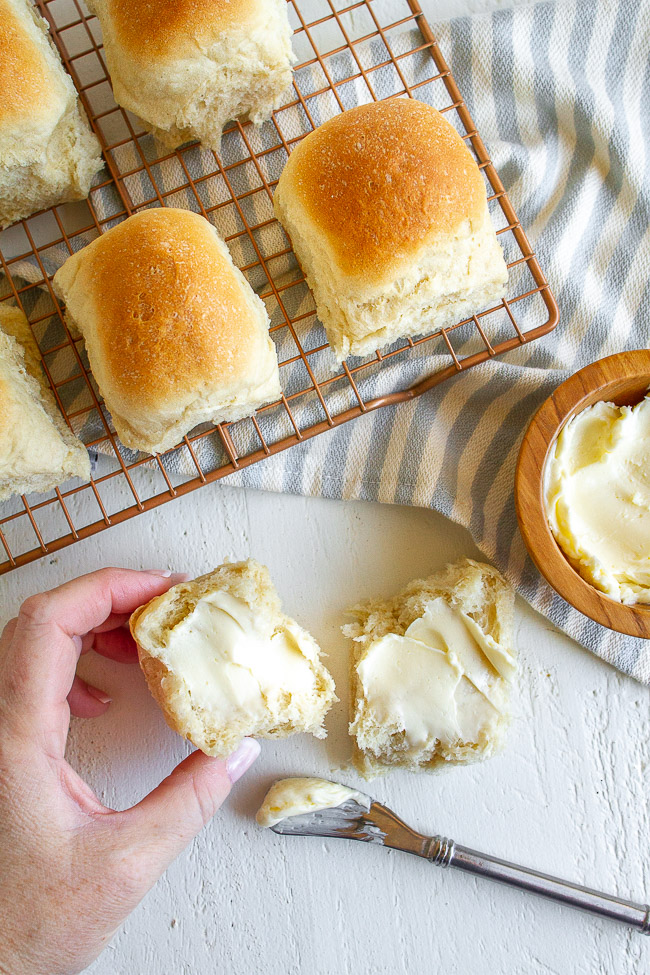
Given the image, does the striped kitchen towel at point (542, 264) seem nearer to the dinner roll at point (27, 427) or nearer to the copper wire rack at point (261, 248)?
the copper wire rack at point (261, 248)

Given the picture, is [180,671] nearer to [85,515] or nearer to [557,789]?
[85,515]

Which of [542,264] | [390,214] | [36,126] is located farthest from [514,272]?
[36,126]

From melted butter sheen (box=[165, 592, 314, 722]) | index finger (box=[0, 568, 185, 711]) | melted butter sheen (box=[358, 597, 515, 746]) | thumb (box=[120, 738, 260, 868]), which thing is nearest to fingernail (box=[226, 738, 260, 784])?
thumb (box=[120, 738, 260, 868])

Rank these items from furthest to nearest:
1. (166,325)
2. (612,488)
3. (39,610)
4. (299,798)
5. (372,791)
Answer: (372,791), (299,798), (612,488), (39,610), (166,325)

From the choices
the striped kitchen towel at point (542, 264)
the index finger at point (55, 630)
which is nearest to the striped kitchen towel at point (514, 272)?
the striped kitchen towel at point (542, 264)

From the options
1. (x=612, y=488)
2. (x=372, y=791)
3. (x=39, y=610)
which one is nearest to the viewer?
(x=39, y=610)

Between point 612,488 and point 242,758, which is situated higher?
point 612,488

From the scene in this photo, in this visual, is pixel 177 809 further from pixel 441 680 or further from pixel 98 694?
pixel 441 680
